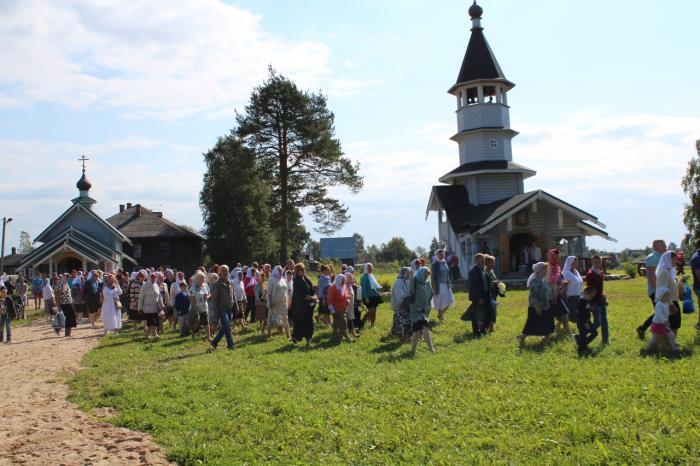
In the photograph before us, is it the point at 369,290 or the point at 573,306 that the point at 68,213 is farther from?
the point at 573,306

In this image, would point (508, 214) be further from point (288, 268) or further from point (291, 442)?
point (291, 442)

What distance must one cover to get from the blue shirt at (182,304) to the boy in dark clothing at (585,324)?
395 inches

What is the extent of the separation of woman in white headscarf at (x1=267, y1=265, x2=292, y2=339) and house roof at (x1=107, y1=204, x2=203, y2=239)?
3743 cm

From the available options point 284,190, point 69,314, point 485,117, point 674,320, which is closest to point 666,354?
point 674,320

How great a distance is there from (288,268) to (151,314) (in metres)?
3.82

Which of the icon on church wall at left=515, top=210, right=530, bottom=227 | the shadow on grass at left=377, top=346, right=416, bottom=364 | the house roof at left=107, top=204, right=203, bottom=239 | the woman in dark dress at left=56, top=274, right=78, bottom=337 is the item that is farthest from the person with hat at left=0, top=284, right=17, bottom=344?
the house roof at left=107, top=204, right=203, bottom=239

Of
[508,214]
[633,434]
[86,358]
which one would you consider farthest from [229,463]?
[508,214]

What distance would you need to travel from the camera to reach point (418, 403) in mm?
7926

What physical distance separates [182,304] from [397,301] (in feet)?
19.7

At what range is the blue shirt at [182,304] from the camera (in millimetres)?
16391

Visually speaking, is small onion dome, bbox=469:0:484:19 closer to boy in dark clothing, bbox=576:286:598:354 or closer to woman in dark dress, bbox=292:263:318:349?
woman in dark dress, bbox=292:263:318:349

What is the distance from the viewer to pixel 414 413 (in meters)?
7.49

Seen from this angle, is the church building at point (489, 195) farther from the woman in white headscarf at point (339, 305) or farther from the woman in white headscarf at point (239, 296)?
the woman in white headscarf at point (339, 305)

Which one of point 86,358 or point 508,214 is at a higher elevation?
point 508,214
